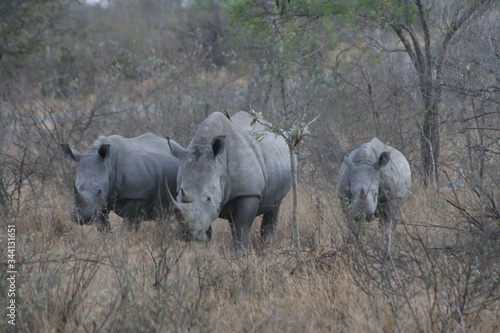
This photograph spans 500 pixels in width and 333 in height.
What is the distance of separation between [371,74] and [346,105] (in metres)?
0.81

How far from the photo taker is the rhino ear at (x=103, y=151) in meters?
7.47

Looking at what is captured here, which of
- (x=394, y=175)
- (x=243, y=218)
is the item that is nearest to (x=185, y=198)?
(x=243, y=218)

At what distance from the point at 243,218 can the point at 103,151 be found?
1.79 meters

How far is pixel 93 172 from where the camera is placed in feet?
24.5

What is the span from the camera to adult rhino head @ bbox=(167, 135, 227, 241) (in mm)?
6242

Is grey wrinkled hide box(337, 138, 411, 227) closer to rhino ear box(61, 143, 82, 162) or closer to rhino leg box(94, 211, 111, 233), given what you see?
rhino leg box(94, 211, 111, 233)

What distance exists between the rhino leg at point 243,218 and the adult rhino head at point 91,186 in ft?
4.67

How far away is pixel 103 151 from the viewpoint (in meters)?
7.52

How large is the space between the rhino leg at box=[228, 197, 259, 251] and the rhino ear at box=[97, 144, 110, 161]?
1585 mm

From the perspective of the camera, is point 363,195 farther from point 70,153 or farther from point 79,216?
point 70,153

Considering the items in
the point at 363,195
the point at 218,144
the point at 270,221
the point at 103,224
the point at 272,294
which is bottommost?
the point at 270,221

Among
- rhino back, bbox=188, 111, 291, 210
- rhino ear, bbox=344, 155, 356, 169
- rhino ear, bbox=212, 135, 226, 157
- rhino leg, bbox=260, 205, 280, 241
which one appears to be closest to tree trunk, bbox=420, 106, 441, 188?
rhino ear, bbox=344, 155, 356, 169

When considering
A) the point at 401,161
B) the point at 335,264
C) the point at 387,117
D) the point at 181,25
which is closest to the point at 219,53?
the point at 181,25

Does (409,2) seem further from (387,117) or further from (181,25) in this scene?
(181,25)
